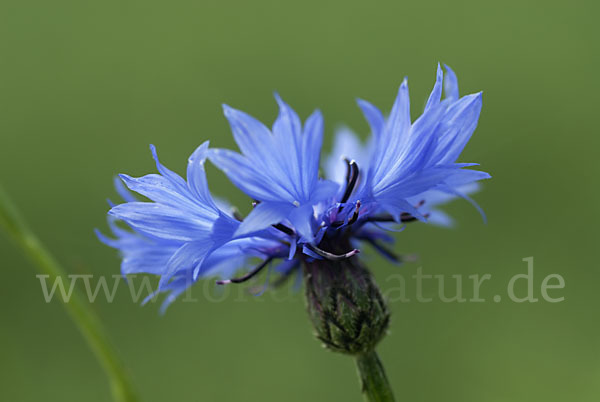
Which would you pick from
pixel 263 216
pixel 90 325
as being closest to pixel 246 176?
pixel 263 216

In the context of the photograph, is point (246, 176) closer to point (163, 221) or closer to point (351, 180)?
point (163, 221)

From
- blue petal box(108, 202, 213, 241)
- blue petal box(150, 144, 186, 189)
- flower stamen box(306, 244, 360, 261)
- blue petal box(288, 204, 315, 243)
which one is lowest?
flower stamen box(306, 244, 360, 261)

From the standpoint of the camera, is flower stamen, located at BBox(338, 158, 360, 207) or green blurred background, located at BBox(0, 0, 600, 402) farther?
green blurred background, located at BBox(0, 0, 600, 402)

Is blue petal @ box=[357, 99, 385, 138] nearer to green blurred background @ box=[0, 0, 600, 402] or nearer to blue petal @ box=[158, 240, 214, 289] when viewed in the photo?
blue petal @ box=[158, 240, 214, 289]

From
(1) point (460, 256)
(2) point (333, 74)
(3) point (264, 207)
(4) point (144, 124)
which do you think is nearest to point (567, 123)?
(1) point (460, 256)

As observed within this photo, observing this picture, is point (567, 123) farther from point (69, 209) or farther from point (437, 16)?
point (69, 209)

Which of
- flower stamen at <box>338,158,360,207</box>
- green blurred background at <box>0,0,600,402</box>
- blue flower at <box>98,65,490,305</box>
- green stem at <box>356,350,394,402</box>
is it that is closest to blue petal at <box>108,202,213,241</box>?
blue flower at <box>98,65,490,305</box>

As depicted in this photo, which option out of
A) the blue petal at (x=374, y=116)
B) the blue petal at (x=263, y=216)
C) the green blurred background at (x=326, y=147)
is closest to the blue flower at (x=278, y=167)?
the blue petal at (x=263, y=216)
